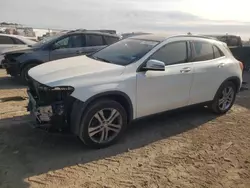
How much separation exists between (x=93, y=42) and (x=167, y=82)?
207 inches

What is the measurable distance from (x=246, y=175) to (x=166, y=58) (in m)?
2.20

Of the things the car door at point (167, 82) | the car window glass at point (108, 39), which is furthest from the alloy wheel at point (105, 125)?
the car window glass at point (108, 39)

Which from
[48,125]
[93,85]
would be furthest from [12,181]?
[93,85]

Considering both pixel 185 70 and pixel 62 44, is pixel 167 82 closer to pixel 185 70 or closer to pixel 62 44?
pixel 185 70

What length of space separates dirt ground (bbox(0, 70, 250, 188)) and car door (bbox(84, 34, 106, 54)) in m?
4.21

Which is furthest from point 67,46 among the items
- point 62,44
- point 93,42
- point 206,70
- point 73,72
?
point 73,72

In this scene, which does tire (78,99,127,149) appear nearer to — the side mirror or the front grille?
the front grille

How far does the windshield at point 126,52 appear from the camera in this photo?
479 centimetres

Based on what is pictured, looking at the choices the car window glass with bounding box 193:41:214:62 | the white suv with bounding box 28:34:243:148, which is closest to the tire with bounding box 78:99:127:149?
the white suv with bounding box 28:34:243:148

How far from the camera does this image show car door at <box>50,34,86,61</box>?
29.9 ft

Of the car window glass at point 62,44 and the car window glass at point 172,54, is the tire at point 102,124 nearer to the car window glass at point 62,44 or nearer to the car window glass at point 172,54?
the car window glass at point 172,54

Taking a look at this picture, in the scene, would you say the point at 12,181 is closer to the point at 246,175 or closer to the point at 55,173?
the point at 55,173

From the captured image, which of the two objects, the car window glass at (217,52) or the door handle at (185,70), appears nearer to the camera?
the door handle at (185,70)

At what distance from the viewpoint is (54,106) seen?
4031 millimetres
